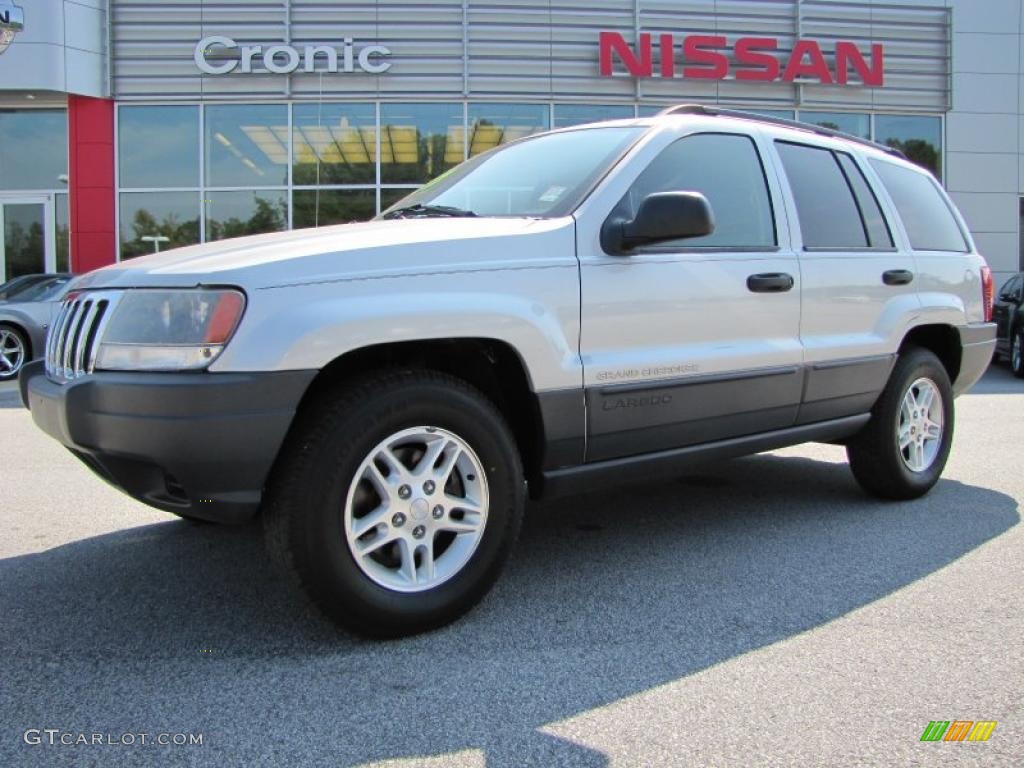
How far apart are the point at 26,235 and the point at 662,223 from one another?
50.3 ft

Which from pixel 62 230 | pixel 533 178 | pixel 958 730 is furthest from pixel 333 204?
pixel 958 730

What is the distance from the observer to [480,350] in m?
3.02

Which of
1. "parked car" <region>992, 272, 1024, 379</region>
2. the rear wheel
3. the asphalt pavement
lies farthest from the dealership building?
the asphalt pavement

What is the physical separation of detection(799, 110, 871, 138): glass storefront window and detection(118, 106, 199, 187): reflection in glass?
1069 centimetres

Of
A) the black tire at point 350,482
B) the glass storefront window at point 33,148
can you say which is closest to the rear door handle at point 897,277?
the black tire at point 350,482

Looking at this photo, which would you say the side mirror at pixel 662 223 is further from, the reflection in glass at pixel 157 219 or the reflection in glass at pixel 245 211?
the reflection in glass at pixel 157 219

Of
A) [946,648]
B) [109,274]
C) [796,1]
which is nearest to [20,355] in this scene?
[109,274]

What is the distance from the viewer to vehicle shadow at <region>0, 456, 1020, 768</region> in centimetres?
227

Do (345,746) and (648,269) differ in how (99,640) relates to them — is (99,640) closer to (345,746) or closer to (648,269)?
(345,746)

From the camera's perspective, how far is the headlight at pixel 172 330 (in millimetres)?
2490

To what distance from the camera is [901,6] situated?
52.3 feet

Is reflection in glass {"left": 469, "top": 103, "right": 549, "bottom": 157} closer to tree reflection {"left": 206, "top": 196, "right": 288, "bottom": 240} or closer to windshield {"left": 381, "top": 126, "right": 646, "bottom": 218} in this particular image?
tree reflection {"left": 206, "top": 196, "right": 288, "bottom": 240}

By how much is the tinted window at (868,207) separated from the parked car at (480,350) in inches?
0.9

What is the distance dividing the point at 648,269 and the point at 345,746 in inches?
76.6
